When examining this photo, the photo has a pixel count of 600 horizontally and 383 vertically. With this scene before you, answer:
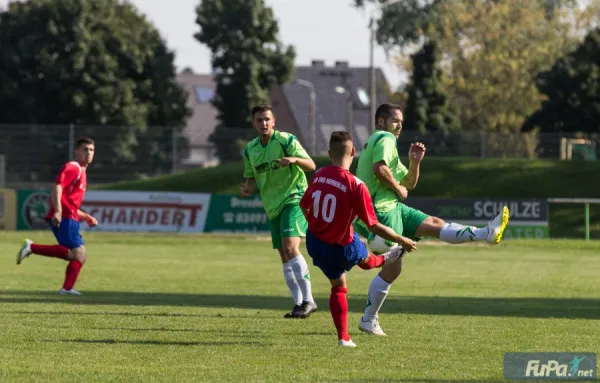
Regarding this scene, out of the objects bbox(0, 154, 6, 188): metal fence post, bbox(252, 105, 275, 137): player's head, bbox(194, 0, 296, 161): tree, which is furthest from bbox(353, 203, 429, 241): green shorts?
bbox(194, 0, 296, 161): tree

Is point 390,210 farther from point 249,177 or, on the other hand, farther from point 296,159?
point 249,177

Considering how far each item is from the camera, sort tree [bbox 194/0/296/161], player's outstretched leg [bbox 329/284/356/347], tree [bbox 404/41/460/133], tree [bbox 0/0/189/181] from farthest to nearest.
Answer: tree [bbox 194/0/296/161], tree [bbox 404/41/460/133], tree [bbox 0/0/189/181], player's outstretched leg [bbox 329/284/356/347]

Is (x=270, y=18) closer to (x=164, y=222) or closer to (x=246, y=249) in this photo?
(x=164, y=222)

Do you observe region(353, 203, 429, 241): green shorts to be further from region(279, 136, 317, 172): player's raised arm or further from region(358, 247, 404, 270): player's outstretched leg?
region(279, 136, 317, 172): player's raised arm

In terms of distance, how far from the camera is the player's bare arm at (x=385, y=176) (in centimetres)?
1120

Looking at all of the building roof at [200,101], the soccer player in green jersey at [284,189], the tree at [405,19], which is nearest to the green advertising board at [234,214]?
the soccer player in green jersey at [284,189]

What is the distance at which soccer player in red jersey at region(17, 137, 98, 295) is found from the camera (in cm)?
1551

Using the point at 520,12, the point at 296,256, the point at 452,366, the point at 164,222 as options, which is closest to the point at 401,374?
the point at 452,366

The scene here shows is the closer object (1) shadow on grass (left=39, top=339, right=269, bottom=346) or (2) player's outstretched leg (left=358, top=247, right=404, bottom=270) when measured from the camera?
(1) shadow on grass (left=39, top=339, right=269, bottom=346)

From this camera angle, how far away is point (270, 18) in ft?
223

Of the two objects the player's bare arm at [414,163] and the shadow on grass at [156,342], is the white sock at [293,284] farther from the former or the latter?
the shadow on grass at [156,342]

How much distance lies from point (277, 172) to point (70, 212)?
3.40m

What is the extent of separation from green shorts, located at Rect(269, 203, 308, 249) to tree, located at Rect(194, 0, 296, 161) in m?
51.9
